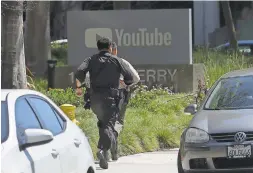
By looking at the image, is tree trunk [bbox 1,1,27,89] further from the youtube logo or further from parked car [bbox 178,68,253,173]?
the youtube logo

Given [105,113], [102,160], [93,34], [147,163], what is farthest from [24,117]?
[93,34]

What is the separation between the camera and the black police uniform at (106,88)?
10.2 metres

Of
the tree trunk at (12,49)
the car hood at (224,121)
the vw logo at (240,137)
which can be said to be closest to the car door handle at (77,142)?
the car hood at (224,121)

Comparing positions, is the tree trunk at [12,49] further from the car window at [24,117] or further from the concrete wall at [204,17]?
the concrete wall at [204,17]

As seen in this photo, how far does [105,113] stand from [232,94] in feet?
5.75

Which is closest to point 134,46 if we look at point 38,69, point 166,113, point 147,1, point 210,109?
point 166,113

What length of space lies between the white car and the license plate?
1.93 m

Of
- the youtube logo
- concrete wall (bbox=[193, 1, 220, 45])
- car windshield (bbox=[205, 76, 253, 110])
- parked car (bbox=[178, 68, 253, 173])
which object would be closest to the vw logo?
parked car (bbox=[178, 68, 253, 173])

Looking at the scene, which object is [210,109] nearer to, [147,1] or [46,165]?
[46,165]

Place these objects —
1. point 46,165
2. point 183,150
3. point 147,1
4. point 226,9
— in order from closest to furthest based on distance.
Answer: point 46,165 → point 183,150 → point 226,9 → point 147,1

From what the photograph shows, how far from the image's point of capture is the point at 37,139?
19.5 ft

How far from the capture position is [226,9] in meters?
27.6

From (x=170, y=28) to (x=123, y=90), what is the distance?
330 inches

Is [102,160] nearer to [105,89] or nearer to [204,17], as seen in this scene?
[105,89]
